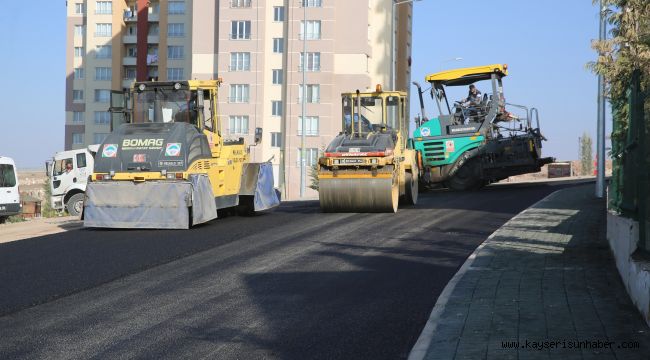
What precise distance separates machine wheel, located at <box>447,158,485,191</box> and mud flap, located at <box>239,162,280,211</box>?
9553 millimetres

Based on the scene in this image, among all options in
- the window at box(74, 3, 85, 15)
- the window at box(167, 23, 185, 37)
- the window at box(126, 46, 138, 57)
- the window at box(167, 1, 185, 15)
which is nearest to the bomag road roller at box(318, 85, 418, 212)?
the window at box(167, 23, 185, 37)

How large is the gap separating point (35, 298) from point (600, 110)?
1827 cm

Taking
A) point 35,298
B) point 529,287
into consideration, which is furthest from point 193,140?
point 529,287

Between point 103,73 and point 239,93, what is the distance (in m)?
23.2

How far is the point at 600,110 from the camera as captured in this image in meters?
23.1

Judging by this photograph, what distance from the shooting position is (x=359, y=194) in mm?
18047

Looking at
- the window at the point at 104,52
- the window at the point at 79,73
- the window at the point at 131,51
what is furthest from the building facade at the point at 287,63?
the window at the point at 79,73

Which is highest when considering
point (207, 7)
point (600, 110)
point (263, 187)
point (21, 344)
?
point (207, 7)

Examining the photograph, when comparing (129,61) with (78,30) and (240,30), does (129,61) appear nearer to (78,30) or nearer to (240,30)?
(78,30)

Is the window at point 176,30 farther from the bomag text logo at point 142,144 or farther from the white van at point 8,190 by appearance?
the bomag text logo at point 142,144

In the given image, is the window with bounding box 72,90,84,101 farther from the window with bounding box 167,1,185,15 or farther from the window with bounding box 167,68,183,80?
the window with bounding box 167,1,185,15

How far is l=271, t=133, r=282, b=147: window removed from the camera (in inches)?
2576

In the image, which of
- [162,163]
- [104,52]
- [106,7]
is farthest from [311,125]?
[162,163]

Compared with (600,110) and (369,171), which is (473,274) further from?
(600,110)
